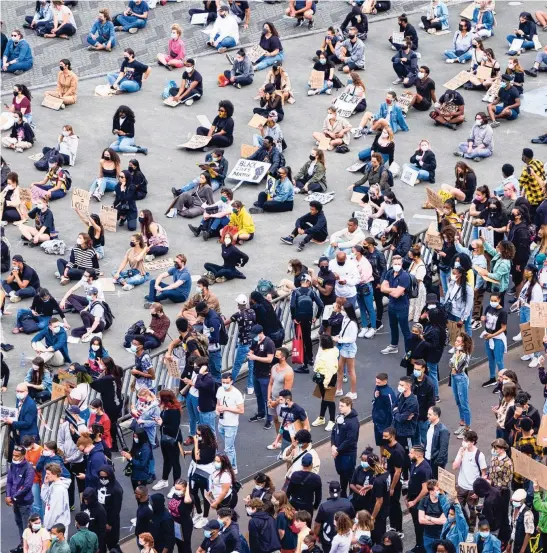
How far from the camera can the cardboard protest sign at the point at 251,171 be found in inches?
1314

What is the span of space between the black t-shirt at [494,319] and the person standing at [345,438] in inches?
148

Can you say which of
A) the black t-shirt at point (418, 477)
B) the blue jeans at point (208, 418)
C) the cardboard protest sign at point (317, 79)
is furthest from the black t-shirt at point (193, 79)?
the black t-shirt at point (418, 477)

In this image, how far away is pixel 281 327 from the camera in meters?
26.6

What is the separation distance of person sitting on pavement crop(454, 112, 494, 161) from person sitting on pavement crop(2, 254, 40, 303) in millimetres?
10199

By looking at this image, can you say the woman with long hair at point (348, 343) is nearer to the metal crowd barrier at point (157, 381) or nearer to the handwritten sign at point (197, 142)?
the metal crowd barrier at point (157, 381)

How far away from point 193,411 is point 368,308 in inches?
179

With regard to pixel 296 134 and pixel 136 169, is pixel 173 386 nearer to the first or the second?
pixel 136 169

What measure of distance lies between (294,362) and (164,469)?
4041 millimetres

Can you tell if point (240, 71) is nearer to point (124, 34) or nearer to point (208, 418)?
point (124, 34)

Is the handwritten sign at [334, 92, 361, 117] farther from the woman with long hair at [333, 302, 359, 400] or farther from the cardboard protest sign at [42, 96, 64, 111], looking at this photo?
the woman with long hair at [333, 302, 359, 400]

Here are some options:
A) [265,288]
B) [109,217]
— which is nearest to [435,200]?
[265,288]

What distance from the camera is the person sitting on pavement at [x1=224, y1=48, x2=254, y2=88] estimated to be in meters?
37.6

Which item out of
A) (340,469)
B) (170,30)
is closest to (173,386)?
(340,469)

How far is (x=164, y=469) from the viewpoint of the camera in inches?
944
